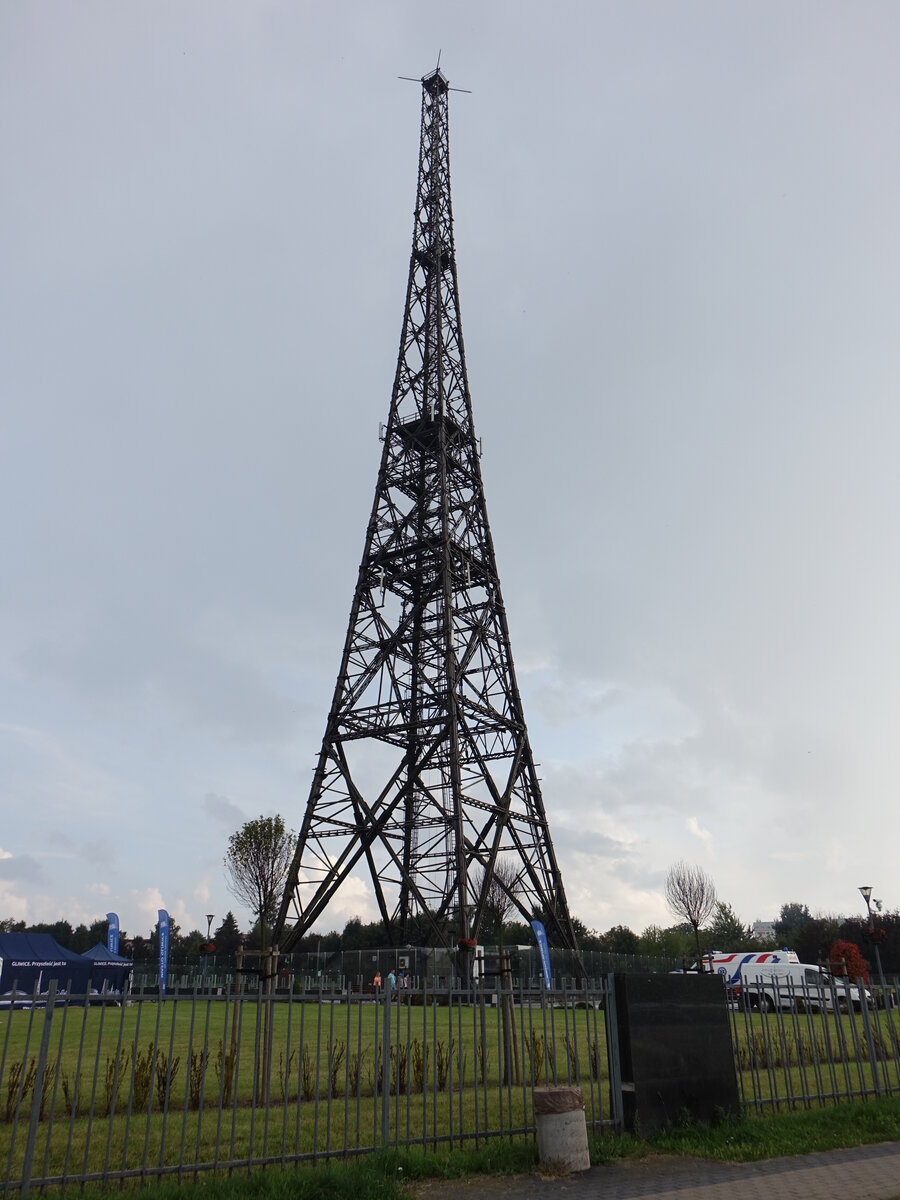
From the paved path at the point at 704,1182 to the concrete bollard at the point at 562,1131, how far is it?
0.51ft

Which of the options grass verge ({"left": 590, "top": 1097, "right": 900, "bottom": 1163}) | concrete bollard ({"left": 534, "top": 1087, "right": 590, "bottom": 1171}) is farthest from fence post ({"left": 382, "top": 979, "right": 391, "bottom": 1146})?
grass verge ({"left": 590, "top": 1097, "right": 900, "bottom": 1163})

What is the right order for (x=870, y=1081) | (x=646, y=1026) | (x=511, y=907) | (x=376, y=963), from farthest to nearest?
(x=511, y=907)
(x=376, y=963)
(x=870, y=1081)
(x=646, y=1026)

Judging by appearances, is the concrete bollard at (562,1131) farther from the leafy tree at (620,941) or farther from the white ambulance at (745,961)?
the leafy tree at (620,941)

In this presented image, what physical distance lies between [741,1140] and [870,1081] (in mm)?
4881

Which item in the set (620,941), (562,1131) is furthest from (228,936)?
(562,1131)

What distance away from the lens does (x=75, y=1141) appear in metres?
→ 8.95

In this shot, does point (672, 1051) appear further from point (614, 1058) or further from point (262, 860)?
point (262, 860)

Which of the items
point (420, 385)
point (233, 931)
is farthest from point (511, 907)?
point (233, 931)

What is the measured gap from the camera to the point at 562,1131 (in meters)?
8.39

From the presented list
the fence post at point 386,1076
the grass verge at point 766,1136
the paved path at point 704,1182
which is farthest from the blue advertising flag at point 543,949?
the fence post at point 386,1076

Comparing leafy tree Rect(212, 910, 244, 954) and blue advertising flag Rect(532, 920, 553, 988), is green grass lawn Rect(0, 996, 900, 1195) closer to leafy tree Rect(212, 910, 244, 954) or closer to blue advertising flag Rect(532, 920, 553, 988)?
blue advertising flag Rect(532, 920, 553, 988)

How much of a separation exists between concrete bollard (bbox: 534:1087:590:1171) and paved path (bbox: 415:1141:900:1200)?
16cm

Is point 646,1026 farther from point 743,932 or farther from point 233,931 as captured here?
point 233,931

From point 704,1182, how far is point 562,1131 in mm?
1372
